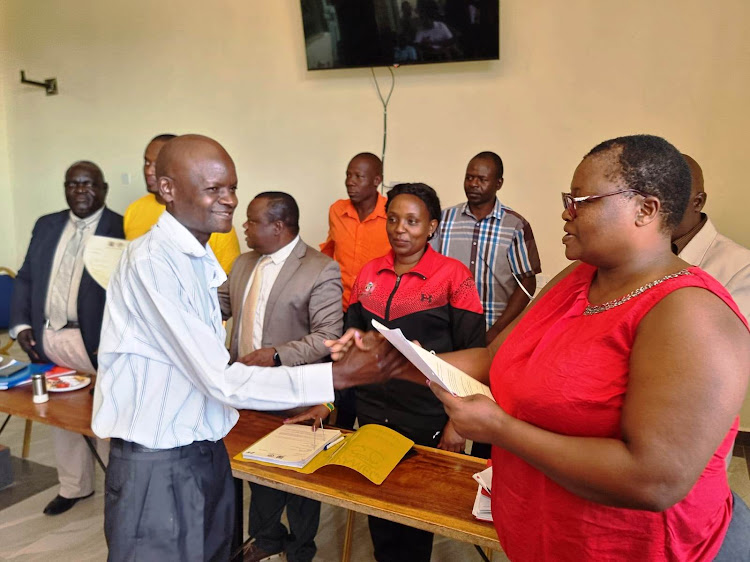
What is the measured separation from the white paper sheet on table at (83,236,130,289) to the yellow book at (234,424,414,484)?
3.83ft

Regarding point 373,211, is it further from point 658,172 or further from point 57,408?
point 658,172

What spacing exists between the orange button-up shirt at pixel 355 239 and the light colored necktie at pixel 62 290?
5.32ft

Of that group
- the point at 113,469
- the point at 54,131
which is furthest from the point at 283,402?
the point at 54,131

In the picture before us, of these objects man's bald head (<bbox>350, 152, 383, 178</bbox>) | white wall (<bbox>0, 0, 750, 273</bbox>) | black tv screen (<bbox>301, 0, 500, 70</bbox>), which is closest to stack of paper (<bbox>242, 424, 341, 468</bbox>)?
man's bald head (<bbox>350, 152, 383, 178</bbox>)

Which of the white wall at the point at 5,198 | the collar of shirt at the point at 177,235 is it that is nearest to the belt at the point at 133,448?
the collar of shirt at the point at 177,235

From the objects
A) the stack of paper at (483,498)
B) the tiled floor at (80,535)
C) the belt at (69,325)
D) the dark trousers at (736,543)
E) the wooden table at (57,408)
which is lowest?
the tiled floor at (80,535)

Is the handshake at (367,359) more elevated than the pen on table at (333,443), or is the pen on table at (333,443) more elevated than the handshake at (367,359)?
the handshake at (367,359)

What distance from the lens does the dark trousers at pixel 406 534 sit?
2.37 metres

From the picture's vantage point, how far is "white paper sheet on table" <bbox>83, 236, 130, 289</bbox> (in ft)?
8.57

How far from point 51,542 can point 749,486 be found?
4016 mm

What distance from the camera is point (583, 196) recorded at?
1.23 meters

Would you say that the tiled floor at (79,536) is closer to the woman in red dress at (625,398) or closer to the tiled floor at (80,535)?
the tiled floor at (80,535)

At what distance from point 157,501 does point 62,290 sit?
2015mm

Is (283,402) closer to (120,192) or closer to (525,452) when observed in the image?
(525,452)
